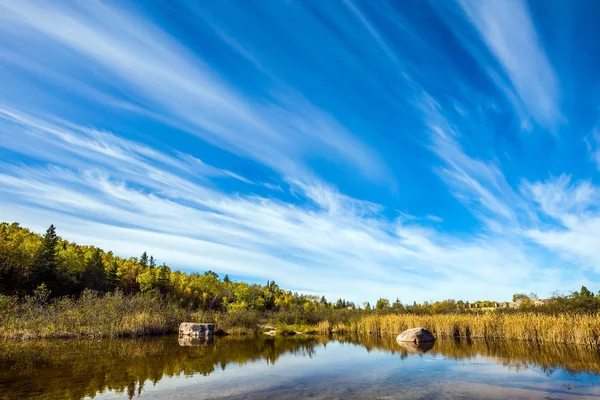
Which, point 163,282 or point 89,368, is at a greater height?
point 163,282

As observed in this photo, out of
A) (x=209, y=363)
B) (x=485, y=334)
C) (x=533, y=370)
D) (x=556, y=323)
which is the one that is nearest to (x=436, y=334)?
(x=485, y=334)

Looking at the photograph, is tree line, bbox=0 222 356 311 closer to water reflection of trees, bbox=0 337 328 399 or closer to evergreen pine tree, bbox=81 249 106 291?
evergreen pine tree, bbox=81 249 106 291

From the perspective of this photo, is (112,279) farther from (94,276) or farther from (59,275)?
(59,275)

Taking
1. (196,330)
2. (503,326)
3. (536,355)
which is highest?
(503,326)

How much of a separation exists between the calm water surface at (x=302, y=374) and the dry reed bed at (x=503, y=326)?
53.5 inches

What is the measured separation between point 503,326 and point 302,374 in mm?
18151

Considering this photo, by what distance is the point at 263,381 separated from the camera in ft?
39.2

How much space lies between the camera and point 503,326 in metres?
24.6

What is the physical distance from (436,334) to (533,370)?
52.3 ft

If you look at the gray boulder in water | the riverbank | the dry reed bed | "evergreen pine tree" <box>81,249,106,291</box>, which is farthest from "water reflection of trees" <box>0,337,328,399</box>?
"evergreen pine tree" <box>81,249,106,291</box>

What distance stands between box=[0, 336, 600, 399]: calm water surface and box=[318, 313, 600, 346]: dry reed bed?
4.46 feet

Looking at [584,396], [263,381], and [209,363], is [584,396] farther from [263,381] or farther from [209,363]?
[209,363]

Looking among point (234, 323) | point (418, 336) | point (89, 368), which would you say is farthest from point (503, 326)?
point (234, 323)

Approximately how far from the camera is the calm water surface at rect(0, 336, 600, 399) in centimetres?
982
